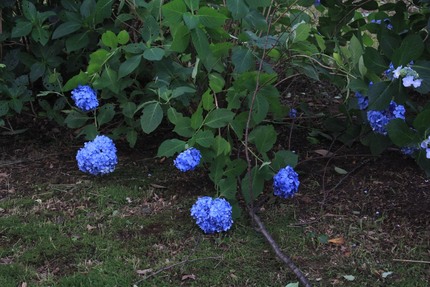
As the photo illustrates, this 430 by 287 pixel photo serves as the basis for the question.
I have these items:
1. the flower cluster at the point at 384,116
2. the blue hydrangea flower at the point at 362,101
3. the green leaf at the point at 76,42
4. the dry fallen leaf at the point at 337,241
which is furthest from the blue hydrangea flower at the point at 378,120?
the green leaf at the point at 76,42

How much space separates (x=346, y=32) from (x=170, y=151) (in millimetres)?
1473

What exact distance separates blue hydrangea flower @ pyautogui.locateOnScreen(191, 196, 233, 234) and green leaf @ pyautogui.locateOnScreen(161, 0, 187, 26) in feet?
2.37

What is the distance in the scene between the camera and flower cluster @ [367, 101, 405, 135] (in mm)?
2705

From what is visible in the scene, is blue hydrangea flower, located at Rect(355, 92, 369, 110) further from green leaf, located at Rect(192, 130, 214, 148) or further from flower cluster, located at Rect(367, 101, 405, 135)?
green leaf, located at Rect(192, 130, 214, 148)

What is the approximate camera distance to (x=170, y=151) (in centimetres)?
270

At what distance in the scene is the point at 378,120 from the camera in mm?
2758

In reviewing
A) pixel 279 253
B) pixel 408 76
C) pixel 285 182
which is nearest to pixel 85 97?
pixel 285 182

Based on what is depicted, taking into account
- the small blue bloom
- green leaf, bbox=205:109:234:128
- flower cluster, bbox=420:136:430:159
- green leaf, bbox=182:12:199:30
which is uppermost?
the small blue bloom

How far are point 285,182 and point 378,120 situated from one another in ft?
1.57

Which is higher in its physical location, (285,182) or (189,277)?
(285,182)

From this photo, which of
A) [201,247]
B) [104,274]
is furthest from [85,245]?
[201,247]

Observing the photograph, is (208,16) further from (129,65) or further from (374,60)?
(374,60)

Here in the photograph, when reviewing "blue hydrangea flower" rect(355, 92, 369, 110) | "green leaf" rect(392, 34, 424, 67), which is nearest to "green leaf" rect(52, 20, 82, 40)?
"blue hydrangea flower" rect(355, 92, 369, 110)

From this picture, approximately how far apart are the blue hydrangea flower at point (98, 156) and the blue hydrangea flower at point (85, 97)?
15cm
